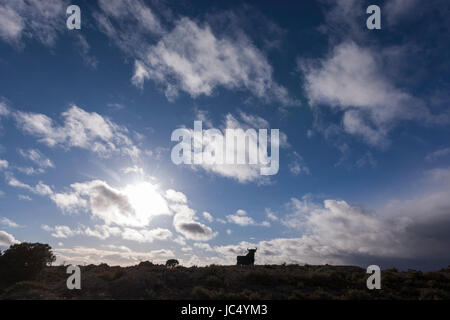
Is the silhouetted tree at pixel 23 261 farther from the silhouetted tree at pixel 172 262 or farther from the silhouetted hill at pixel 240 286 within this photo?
the silhouetted tree at pixel 172 262

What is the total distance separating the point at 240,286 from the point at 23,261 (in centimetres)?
2831

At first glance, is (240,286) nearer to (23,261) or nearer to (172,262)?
(172,262)

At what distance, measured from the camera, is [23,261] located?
35.5 meters

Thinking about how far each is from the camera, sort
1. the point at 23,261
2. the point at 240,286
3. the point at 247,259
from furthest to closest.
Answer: the point at 247,259 < the point at 23,261 < the point at 240,286

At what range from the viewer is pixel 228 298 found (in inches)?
805

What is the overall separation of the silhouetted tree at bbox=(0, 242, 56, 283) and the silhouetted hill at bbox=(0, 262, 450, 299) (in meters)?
9.52

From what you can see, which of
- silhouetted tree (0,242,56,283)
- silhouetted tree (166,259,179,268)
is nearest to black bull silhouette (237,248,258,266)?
silhouetted tree (166,259,179,268)

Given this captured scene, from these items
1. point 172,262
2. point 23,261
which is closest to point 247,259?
point 172,262

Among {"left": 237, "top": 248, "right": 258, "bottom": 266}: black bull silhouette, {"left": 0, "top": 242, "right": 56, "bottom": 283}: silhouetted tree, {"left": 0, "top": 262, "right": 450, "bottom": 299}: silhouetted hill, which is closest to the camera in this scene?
{"left": 0, "top": 262, "right": 450, "bottom": 299}: silhouetted hill

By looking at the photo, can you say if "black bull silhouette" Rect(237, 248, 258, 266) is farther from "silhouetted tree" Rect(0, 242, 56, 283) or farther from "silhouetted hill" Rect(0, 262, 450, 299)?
"silhouetted tree" Rect(0, 242, 56, 283)

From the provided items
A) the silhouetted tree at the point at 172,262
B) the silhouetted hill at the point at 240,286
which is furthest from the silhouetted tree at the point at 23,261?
the silhouetted tree at the point at 172,262

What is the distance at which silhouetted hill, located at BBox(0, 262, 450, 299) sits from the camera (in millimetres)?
21562

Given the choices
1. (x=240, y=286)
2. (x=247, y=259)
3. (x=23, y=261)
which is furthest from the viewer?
(x=247, y=259)

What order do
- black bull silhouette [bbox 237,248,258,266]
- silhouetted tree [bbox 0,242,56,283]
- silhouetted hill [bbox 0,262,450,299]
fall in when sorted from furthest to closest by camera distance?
black bull silhouette [bbox 237,248,258,266] < silhouetted tree [bbox 0,242,56,283] < silhouetted hill [bbox 0,262,450,299]
